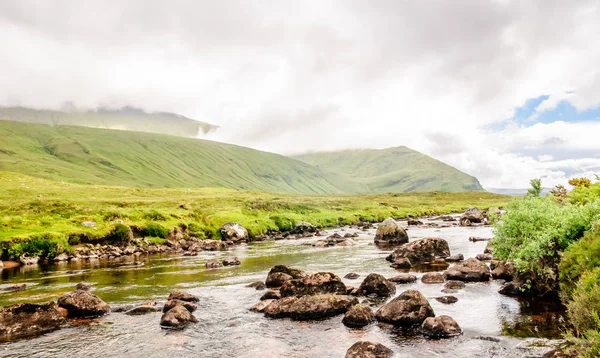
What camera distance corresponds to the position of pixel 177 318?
23688mm

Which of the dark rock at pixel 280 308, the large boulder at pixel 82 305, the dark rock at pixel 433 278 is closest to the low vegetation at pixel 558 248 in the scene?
the dark rock at pixel 433 278

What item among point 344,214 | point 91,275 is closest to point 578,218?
point 91,275

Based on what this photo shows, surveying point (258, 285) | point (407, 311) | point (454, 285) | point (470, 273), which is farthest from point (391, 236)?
A: point (407, 311)

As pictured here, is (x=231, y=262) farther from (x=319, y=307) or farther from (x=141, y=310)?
(x=319, y=307)

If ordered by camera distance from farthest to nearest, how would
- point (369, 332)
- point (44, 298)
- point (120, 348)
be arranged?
point (44, 298) < point (369, 332) < point (120, 348)

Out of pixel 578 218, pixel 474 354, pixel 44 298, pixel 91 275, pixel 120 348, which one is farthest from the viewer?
pixel 91 275

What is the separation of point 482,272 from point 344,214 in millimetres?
85164

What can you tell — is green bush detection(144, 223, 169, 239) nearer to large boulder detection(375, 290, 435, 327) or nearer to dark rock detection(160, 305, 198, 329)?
dark rock detection(160, 305, 198, 329)

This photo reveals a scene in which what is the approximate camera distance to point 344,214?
118 meters

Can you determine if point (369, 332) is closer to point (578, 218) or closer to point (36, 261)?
point (578, 218)

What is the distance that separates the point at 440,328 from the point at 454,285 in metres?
11.5

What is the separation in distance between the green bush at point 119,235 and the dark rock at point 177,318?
41985mm

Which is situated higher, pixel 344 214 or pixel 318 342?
pixel 344 214

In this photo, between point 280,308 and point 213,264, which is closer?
point 280,308
